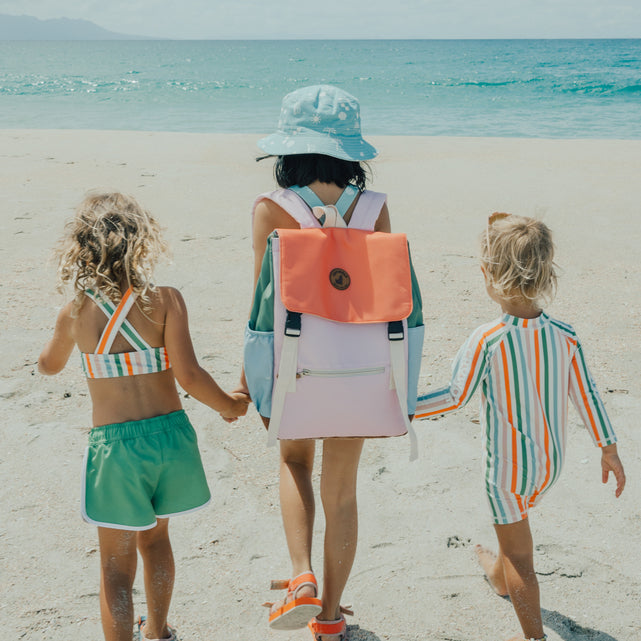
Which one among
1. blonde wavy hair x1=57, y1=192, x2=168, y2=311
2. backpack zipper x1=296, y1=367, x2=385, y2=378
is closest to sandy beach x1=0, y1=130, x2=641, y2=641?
backpack zipper x1=296, y1=367, x2=385, y2=378

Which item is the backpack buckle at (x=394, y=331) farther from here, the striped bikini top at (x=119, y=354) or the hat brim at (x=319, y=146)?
the striped bikini top at (x=119, y=354)

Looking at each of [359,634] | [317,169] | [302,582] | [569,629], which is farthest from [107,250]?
[569,629]

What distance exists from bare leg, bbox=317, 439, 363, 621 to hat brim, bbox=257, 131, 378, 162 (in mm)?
866

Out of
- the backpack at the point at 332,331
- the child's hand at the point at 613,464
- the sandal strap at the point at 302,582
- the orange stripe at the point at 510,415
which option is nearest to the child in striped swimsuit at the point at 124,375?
the backpack at the point at 332,331

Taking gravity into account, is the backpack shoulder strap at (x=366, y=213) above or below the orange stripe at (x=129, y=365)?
above

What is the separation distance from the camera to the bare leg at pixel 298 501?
2.14 meters

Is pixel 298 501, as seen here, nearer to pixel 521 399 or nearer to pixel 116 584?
pixel 116 584

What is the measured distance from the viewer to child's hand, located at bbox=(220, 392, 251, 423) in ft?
7.42

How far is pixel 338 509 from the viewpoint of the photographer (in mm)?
2191

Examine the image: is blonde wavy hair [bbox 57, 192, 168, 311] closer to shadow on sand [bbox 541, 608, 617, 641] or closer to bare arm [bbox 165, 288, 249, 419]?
bare arm [bbox 165, 288, 249, 419]

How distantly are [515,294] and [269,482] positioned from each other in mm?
1554

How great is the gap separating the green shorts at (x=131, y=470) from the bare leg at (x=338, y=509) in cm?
45

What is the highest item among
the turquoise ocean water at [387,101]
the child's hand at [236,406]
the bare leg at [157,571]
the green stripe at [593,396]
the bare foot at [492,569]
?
the turquoise ocean water at [387,101]

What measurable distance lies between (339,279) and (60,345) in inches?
34.7
